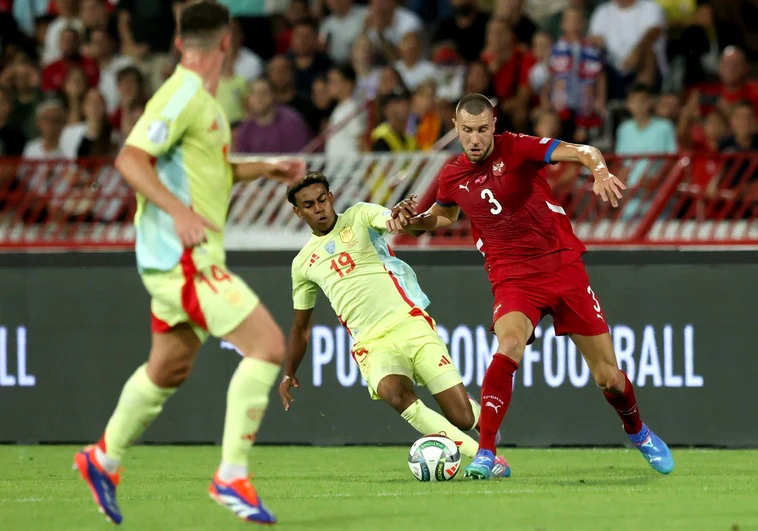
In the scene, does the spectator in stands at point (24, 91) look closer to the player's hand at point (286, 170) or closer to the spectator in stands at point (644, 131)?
the spectator in stands at point (644, 131)

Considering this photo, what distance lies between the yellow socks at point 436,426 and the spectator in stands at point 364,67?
6346mm

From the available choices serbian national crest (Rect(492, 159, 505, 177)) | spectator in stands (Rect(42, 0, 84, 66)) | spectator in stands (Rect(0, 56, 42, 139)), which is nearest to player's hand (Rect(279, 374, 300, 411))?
serbian national crest (Rect(492, 159, 505, 177))

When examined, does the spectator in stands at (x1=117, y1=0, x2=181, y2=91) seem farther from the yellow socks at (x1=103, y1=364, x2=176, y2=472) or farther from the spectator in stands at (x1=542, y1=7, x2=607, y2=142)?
the yellow socks at (x1=103, y1=364, x2=176, y2=472)

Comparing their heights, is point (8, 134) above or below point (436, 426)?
above

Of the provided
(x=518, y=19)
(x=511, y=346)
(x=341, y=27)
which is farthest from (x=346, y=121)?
(x=511, y=346)

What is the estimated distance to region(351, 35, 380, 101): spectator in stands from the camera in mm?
15062

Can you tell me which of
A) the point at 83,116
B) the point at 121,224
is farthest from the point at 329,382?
the point at 83,116

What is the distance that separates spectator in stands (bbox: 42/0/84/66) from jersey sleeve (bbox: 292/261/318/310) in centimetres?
824

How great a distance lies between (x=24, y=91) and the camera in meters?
16.3

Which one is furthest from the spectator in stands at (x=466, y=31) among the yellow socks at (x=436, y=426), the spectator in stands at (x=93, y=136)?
the yellow socks at (x=436, y=426)

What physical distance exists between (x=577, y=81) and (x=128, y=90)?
4821 millimetres

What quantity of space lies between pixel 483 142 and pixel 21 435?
19.0 feet

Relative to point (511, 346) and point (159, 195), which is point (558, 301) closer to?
point (511, 346)

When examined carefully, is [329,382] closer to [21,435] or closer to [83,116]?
[21,435]
